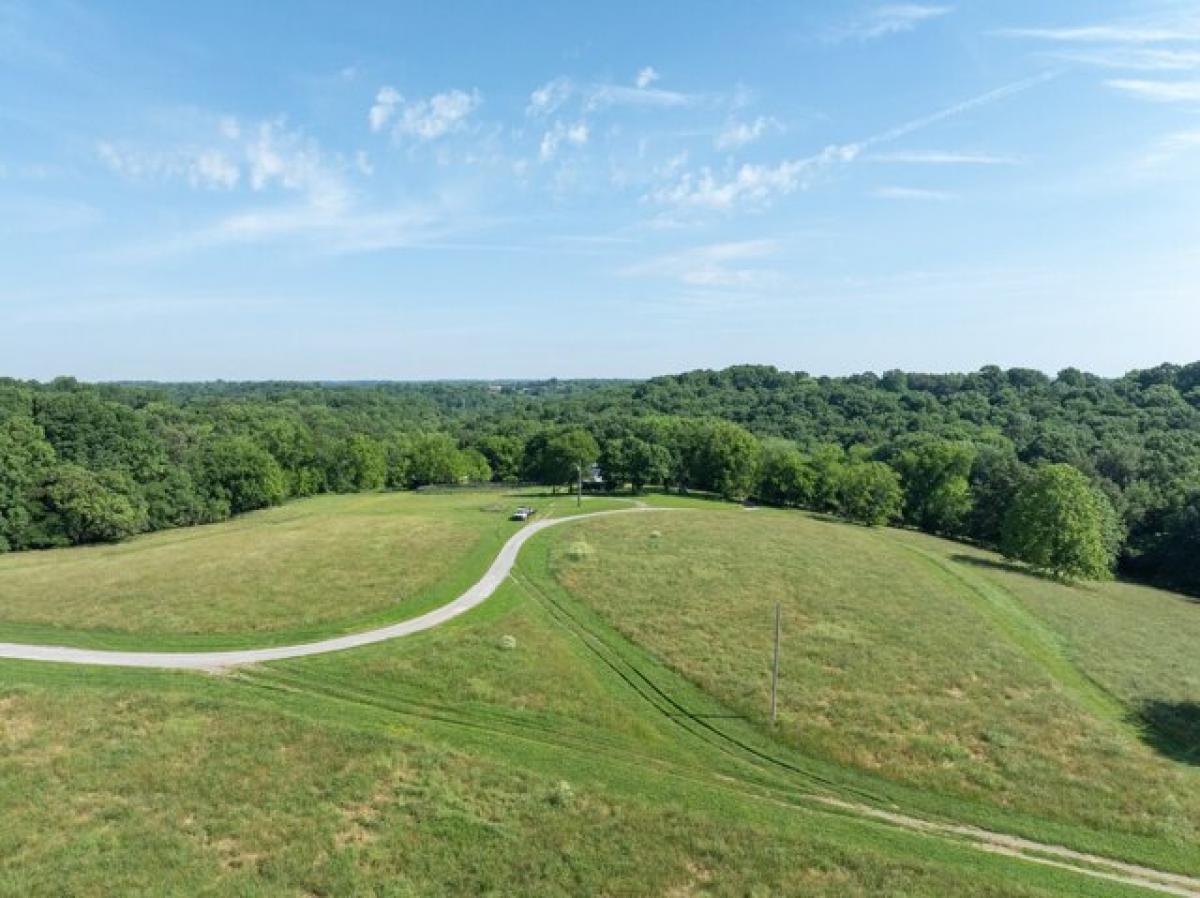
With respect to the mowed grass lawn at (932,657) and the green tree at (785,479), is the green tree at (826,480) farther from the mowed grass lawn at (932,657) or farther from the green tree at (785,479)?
the mowed grass lawn at (932,657)

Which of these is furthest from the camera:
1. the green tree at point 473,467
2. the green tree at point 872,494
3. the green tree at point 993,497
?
the green tree at point 473,467

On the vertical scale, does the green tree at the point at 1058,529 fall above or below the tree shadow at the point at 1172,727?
above

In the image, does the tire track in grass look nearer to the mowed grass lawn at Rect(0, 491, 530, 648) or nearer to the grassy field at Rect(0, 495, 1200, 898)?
the grassy field at Rect(0, 495, 1200, 898)

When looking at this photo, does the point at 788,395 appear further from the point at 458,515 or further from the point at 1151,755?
the point at 1151,755

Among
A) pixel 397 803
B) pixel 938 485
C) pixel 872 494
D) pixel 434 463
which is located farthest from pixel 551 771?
pixel 434 463

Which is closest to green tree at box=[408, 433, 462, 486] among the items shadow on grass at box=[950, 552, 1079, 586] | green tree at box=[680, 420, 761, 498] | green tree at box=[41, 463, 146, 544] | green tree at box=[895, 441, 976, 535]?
green tree at box=[680, 420, 761, 498]

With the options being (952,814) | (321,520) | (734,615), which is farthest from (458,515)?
(952,814)

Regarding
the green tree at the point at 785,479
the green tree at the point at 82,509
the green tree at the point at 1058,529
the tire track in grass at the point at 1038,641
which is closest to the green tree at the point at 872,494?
the green tree at the point at 785,479

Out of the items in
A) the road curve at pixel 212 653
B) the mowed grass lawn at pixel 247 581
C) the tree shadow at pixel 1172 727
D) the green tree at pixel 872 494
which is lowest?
the tree shadow at pixel 1172 727
